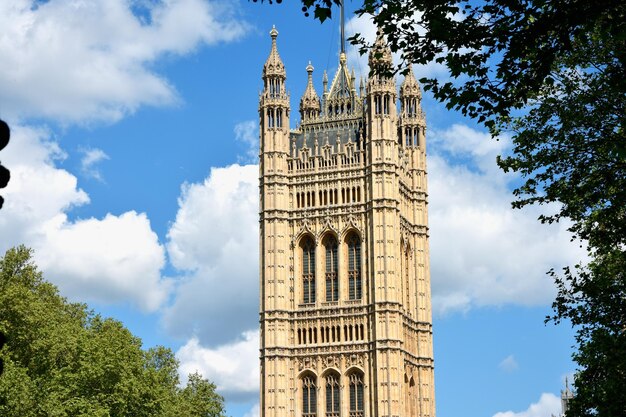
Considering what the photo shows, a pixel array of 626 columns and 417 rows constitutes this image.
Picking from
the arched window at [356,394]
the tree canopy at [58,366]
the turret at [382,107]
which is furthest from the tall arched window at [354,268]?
the tree canopy at [58,366]

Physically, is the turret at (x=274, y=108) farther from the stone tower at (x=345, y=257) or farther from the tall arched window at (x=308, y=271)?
the tall arched window at (x=308, y=271)

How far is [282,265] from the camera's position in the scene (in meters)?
82.4

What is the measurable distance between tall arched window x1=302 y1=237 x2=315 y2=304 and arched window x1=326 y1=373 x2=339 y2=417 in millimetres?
5663

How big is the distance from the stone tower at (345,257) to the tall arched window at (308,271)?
9 cm

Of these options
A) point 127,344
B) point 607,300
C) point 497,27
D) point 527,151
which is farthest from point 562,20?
point 127,344

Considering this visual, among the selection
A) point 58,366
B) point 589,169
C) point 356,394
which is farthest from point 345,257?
point 589,169

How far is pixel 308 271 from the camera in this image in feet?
271

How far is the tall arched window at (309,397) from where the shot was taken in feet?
259

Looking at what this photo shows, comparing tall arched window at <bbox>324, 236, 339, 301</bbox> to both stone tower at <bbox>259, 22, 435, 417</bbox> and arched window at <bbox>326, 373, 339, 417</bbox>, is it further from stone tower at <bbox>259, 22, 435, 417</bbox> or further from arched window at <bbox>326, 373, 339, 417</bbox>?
arched window at <bbox>326, 373, 339, 417</bbox>

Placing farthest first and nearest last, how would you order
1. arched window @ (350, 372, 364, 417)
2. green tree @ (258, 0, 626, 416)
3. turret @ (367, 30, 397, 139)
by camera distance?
turret @ (367, 30, 397, 139)
arched window @ (350, 372, 364, 417)
green tree @ (258, 0, 626, 416)

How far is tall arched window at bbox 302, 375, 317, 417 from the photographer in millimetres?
79000

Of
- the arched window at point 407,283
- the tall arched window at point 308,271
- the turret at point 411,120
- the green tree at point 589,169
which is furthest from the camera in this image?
the turret at point 411,120

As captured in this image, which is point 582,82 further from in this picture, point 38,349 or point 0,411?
point 38,349

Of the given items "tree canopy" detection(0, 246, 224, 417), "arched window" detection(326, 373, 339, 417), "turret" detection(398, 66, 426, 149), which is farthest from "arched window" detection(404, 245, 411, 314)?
"tree canopy" detection(0, 246, 224, 417)
